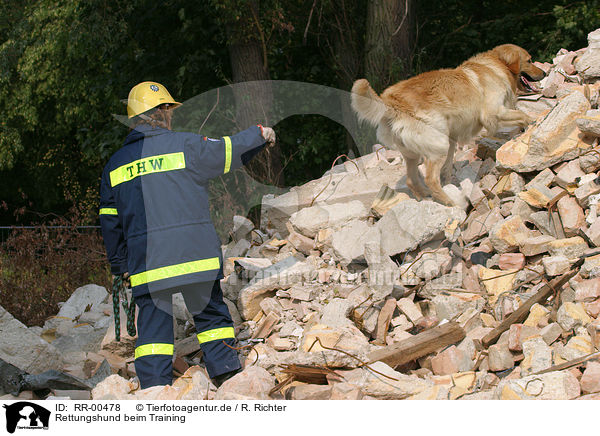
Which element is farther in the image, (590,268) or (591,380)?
(590,268)

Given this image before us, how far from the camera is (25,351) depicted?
450cm

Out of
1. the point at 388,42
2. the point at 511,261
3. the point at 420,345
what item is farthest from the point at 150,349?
the point at 388,42

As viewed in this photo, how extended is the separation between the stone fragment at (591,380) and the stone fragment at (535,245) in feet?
4.51

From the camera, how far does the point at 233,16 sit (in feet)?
27.5

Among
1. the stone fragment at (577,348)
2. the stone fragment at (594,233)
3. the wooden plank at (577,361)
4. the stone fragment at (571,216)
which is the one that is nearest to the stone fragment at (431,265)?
the stone fragment at (571,216)

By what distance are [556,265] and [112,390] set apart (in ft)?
10.1

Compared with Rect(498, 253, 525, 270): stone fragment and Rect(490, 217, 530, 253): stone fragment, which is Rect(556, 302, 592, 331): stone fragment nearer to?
Rect(498, 253, 525, 270): stone fragment

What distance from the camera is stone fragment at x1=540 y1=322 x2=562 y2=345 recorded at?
3.66m

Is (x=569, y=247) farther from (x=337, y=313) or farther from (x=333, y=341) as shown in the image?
(x=333, y=341)

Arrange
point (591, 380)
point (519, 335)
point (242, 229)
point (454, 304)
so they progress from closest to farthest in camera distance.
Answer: point (591, 380), point (519, 335), point (454, 304), point (242, 229)

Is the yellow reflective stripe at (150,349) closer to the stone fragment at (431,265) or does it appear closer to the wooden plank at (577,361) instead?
the stone fragment at (431,265)
